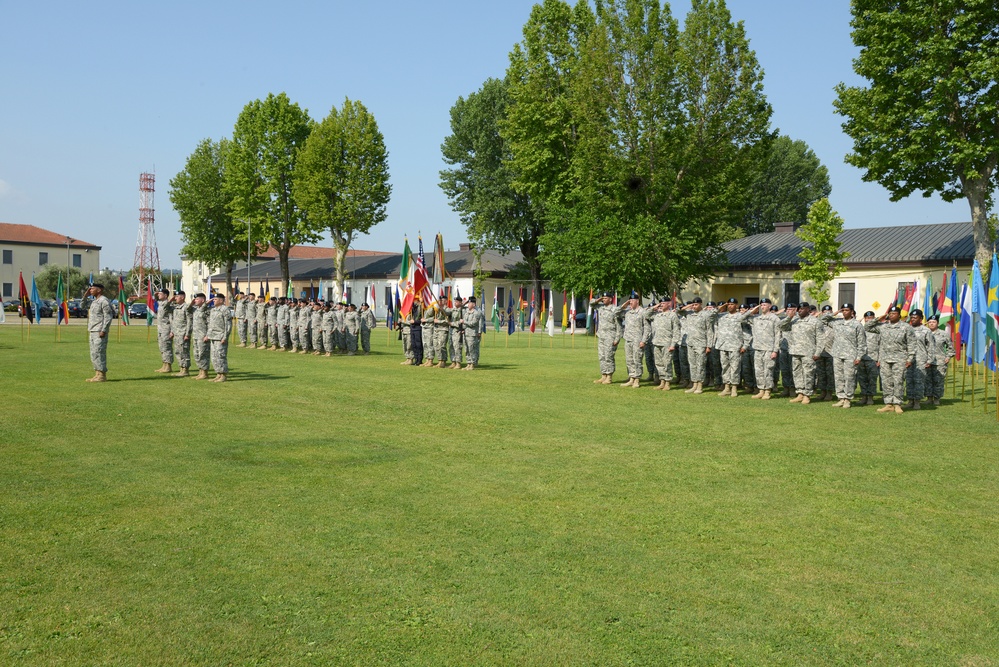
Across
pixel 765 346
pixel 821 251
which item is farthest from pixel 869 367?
pixel 821 251

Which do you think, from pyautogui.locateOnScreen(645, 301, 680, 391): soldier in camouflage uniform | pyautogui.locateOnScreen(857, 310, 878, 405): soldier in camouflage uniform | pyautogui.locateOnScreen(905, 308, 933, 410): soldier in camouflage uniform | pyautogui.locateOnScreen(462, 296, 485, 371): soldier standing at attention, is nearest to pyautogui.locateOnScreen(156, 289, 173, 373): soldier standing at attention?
pyautogui.locateOnScreen(462, 296, 485, 371): soldier standing at attention

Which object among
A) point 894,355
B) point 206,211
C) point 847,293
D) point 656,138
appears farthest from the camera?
point 206,211

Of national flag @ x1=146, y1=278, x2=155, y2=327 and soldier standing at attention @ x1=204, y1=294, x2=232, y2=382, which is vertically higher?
national flag @ x1=146, y1=278, x2=155, y2=327

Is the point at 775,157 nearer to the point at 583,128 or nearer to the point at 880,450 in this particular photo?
the point at 583,128

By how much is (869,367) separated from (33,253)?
9772 cm

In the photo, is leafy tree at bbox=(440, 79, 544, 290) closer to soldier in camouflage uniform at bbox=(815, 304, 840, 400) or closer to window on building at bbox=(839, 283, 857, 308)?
window on building at bbox=(839, 283, 857, 308)

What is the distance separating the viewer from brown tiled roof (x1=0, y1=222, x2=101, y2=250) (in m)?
94.2

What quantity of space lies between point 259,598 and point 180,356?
50.2 ft

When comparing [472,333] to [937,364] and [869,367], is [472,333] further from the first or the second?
[937,364]

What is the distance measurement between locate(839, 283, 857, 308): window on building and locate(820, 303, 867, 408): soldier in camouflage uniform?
1310 inches

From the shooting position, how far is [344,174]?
59250 millimetres

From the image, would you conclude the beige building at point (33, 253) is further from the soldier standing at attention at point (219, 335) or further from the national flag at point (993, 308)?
the national flag at point (993, 308)

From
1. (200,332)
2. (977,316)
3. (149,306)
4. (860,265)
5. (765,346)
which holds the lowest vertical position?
(765,346)

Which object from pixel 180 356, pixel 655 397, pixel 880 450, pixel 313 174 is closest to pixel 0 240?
pixel 313 174
